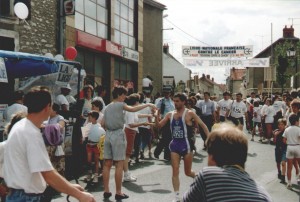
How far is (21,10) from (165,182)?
6568 millimetres

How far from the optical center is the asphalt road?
713cm

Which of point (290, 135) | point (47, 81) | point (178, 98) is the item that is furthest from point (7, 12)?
point (290, 135)

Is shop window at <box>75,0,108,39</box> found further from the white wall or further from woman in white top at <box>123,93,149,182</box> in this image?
the white wall

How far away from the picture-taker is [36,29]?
47.2 feet

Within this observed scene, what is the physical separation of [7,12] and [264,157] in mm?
9428

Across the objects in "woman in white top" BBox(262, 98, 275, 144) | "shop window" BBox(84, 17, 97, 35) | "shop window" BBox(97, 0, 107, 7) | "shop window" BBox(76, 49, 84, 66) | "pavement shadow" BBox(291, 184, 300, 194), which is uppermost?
"shop window" BBox(97, 0, 107, 7)

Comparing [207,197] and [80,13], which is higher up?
[80,13]

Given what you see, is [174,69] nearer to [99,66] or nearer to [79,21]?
[99,66]

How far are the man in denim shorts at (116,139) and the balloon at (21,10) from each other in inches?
233

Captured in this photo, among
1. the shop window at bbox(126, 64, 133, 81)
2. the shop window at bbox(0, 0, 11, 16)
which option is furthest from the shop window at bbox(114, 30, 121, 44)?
the shop window at bbox(0, 0, 11, 16)

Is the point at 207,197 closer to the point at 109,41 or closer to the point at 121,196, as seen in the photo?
the point at 121,196

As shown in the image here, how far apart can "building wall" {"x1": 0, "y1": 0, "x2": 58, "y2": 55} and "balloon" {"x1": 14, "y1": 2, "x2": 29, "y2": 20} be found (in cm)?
180

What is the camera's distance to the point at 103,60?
1958cm

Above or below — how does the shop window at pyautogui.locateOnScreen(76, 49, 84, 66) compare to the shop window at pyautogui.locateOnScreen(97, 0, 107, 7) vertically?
below
